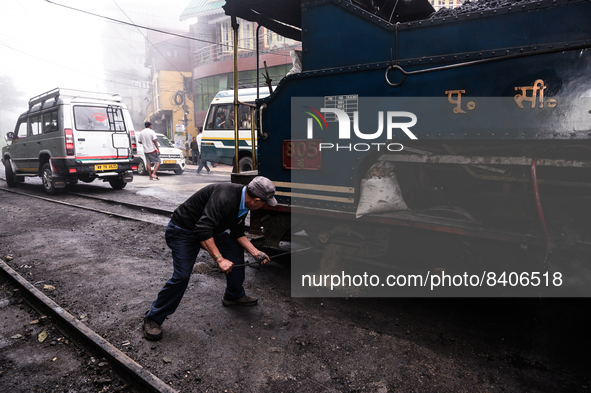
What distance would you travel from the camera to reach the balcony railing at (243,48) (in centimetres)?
2335

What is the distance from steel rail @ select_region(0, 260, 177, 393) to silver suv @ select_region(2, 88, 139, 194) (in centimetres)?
588

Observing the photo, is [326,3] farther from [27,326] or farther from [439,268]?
[27,326]

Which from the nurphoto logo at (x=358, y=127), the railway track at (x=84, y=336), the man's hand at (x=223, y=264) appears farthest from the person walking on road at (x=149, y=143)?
the man's hand at (x=223, y=264)

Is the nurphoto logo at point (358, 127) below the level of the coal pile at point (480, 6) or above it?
below

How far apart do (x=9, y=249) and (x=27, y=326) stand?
8.89 ft

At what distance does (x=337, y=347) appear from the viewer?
110 inches

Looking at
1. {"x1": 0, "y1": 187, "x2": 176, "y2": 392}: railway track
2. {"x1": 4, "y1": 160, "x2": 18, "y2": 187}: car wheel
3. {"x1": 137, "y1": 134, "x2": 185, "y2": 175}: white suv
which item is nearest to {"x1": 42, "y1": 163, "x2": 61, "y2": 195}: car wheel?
{"x1": 4, "y1": 160, "x2": 18, "y2": 187}: car wheel

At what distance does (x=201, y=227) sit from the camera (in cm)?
277

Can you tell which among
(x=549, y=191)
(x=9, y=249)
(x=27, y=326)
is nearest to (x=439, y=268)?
(x=549, y=191)

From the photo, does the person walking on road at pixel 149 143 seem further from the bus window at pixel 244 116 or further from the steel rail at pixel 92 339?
the steel rail at pixel 92 339

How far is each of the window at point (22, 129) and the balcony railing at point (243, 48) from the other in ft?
39.3

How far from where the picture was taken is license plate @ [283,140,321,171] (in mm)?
3576

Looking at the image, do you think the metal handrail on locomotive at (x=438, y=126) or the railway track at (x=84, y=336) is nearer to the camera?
the railway track at (x=84, y=336)

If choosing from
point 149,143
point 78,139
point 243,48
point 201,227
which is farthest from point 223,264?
point 243,48
